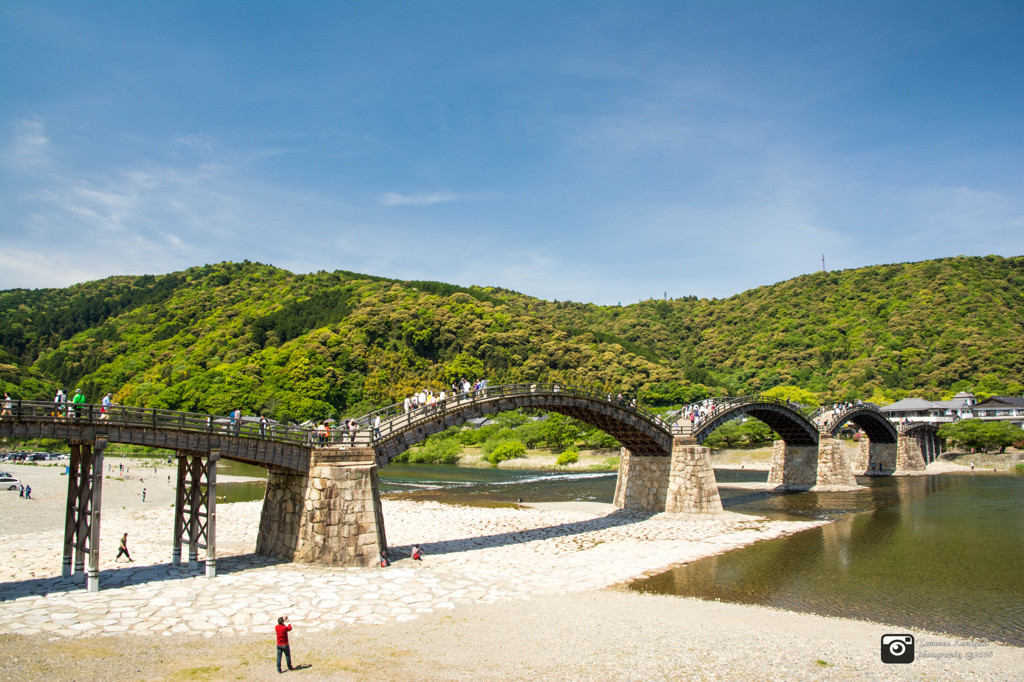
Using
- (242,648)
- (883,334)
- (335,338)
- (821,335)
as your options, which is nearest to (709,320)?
(821,335)

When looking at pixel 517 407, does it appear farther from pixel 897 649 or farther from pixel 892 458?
pixel 892 458

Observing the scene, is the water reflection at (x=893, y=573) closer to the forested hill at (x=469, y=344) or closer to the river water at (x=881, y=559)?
the river water at (x=881, y=559)

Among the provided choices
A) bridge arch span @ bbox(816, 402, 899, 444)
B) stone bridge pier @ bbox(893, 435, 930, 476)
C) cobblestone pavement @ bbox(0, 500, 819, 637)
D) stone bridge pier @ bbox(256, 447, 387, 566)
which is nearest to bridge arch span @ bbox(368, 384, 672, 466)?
stone bridge pier @ bbox(256, 447, 387, 566)

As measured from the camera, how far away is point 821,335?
127 m

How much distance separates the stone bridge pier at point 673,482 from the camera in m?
35.5

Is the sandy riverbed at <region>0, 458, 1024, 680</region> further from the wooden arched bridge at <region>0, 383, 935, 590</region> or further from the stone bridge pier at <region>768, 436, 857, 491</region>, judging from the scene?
the stone bridge pier at <region>768, 436, 857, 491</region>

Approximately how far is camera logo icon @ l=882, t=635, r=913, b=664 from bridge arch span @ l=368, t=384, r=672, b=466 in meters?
16.0

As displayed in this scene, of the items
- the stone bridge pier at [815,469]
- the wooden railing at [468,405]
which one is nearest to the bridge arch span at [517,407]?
the wooden railing at [468,405]

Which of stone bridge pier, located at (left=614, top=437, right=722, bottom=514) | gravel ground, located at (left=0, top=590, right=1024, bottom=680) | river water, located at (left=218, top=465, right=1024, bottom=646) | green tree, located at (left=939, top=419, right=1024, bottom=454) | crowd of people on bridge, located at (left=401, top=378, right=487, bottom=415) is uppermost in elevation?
crowd of people on bridge, located at (left=401, top=378, right=487, bottom=415)

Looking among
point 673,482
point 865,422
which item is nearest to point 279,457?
point 673,482

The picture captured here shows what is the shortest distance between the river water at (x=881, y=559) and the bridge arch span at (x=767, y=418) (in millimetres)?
5825

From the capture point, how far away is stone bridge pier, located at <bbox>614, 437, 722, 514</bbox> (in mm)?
35469

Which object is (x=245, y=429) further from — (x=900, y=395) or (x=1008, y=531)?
(x=900, y=395)

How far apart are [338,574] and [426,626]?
499cm
